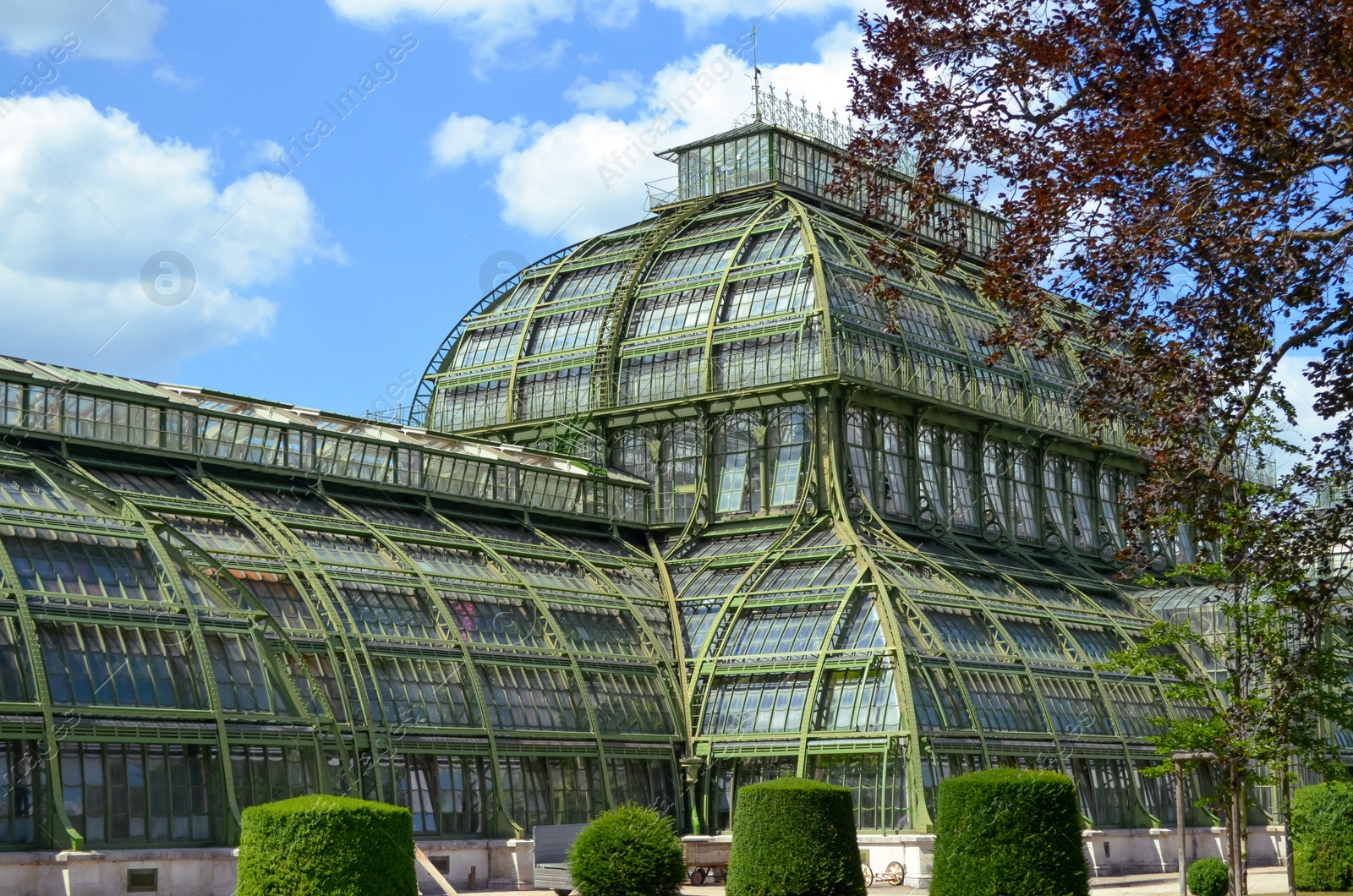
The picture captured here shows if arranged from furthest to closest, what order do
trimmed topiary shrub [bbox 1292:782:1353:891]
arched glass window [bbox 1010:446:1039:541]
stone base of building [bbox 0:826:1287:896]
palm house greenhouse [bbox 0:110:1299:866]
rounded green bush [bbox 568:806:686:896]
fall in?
arched glass window [bbox 1010:446:1039:541]
trimmed topiary shrub [bbox 1292:782:1353:891]
palm house greenhouse [bbox 0:110:1299:866]
rounded green bush [bbox 568:806:686:896]
stone base of building [bbox 0:826:1287:896]

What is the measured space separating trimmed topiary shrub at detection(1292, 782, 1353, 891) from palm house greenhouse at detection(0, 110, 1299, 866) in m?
8.77

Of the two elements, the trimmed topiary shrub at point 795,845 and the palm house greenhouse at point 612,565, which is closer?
the trimmed topiary shrub at point 795,845

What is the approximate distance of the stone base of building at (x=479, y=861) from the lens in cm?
4006

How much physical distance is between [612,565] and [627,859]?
79.8 ft

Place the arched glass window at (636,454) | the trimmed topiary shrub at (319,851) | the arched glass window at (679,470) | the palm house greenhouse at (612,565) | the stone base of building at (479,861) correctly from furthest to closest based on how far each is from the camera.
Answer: the arched glass window at (636,454)
the arched glass window at (679,470)
the palm house greenhouse at (612,565)
the stone base of building at (479,861)
the trimmed topiary shrub at (319,851)

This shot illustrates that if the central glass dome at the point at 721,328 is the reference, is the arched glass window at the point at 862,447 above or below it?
below

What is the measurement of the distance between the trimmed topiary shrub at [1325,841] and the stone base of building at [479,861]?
6976 mm

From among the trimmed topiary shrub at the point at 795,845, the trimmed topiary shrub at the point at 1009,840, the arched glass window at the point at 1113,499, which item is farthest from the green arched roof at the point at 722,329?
the trimmed topiary shrub at the point at 1009,840

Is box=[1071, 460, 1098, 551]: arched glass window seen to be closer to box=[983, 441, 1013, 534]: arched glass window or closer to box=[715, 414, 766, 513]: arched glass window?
box=[983, 441, 1013, 534]: arched glass window

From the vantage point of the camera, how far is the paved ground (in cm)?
5225

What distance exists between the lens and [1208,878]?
5106 cm

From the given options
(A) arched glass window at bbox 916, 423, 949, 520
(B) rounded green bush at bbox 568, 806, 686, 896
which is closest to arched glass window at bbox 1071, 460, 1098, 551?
(A) arched glass window at bbox 916, 423, 949, 520

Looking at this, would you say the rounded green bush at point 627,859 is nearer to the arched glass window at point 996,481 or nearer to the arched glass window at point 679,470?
the arched glass window at point 679,470

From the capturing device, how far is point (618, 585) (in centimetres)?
6397
